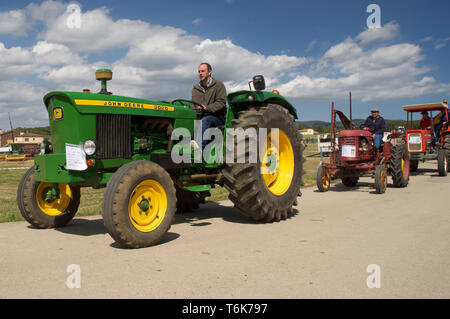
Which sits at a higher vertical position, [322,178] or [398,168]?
[398,168]

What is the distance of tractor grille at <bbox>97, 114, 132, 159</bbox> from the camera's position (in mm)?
4617

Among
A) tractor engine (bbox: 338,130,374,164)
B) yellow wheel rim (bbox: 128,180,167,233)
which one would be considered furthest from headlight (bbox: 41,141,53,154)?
tractor engine (bbox: 338,130,374,164)

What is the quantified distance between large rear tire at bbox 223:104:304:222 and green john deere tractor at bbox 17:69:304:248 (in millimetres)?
15

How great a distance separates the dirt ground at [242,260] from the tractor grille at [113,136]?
41.2 inches

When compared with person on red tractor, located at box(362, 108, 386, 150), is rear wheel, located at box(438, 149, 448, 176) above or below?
below

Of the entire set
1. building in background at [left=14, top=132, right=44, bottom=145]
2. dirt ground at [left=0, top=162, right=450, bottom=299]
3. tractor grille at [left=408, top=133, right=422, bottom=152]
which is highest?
building in background at [left=14, top=132, right=44, bottom=145]

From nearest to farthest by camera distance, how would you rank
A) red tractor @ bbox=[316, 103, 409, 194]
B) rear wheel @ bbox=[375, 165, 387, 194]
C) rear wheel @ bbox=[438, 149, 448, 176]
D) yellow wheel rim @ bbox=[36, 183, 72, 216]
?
1. yellow wheel rim @ bbox=[36, 183, 72, 216]
2. rear wheel @ bbox=[375, 165, 387, 194]
3. red tractor @ bbox=[316, 103, 409, 194]
4. rear wheel @ bbox=[438, 149, 448, 176]

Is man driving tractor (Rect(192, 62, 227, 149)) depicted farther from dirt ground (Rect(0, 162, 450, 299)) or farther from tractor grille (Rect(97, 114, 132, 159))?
dirt ground (Rect(0, 162, 450, 299))

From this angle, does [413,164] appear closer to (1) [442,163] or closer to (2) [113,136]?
(1) [442,163]

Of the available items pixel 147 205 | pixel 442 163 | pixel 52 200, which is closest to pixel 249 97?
pixel 147 205

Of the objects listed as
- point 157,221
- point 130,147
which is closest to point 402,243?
point 157,221

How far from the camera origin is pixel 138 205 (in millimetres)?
4320

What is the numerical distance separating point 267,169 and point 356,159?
481 centimetres

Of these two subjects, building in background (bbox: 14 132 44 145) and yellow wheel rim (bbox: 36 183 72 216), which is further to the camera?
building in background (bbox: 14 132 44 145)
